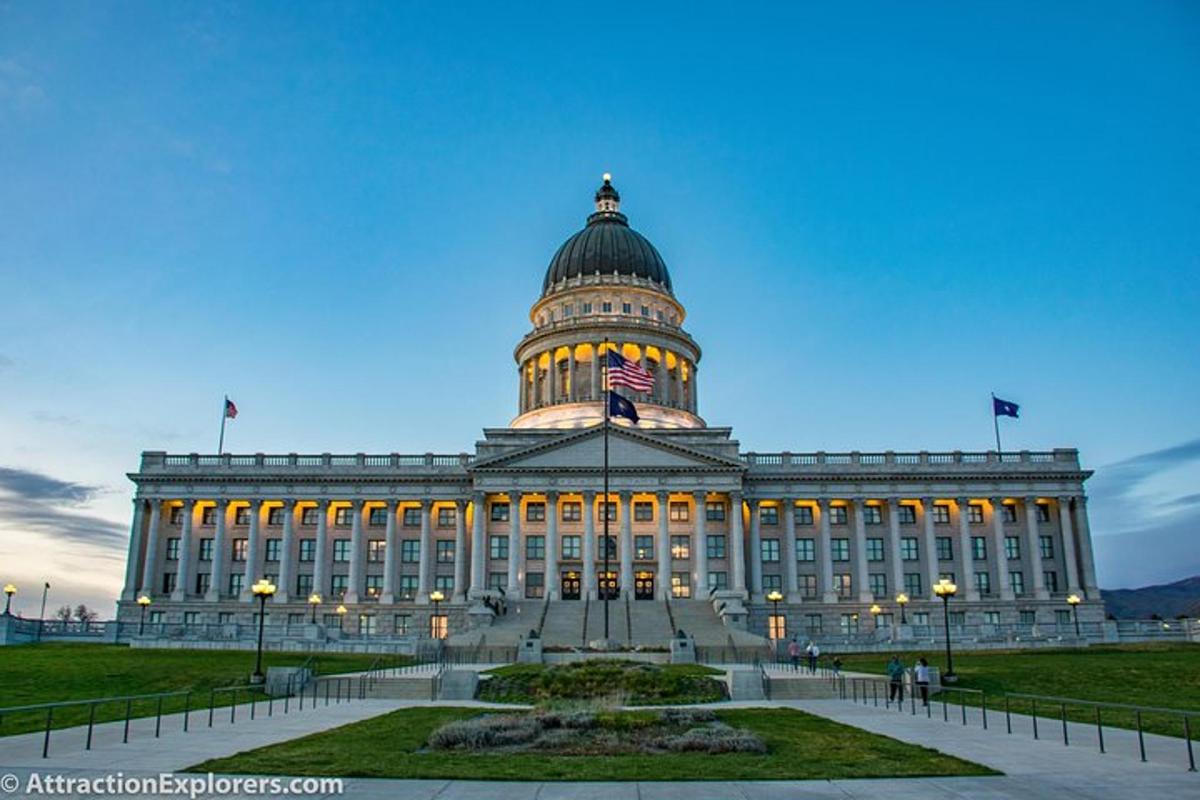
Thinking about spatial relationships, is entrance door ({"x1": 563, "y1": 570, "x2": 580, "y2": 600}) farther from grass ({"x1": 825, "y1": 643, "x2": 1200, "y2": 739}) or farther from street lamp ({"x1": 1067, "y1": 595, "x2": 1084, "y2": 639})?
street lamp ({"x1": 1067, "y1": 595, "x2": 1084, "y2": 639})

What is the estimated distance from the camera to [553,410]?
9475cm

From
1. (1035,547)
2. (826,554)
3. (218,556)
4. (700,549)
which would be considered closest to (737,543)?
(700,549)

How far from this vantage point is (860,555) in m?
79.9

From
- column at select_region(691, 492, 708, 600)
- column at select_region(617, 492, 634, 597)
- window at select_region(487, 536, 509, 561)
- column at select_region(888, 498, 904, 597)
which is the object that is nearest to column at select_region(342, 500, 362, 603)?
window at select_region(487, 536, 509, 561)

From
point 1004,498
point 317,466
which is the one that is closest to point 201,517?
point 317,466

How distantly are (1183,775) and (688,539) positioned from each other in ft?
210

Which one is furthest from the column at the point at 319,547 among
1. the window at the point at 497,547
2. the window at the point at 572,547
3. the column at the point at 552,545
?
the window at the point at 572,547

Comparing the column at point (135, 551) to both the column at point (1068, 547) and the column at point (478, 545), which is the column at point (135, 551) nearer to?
the column at point (478, 545)

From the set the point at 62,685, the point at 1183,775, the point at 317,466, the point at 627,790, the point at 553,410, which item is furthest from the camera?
the point at 553,410

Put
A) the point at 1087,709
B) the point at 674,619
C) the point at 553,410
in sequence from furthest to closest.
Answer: the point at 553,410 < the point at 674,619 < the point at 1087,709

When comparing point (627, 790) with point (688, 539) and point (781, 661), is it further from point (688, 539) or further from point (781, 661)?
point (688, 539)

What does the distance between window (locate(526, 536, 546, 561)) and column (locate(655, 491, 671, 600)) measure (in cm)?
998

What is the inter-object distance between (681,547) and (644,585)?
4.46m

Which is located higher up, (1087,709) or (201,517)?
(201,517)
